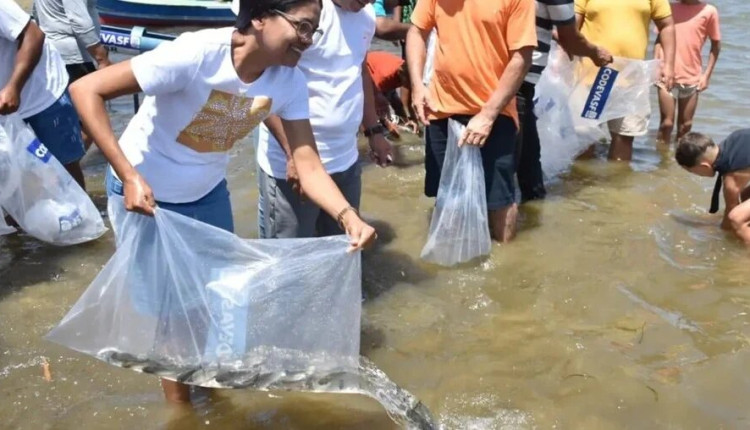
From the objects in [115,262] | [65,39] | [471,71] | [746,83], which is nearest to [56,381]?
[115,262]

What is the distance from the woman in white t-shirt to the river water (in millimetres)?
825

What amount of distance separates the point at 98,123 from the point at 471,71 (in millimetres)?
2208

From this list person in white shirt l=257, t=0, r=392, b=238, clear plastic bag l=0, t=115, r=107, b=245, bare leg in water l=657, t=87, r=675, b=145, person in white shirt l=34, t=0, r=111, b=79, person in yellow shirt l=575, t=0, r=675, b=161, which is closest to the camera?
person in white shirt l=257, t=0, r=392, b=238

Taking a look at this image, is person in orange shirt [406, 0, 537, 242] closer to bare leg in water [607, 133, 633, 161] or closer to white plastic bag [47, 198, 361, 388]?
white plastic bag [47, 198, 361, 388]

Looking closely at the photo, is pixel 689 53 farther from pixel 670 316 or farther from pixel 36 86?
pixel 36 86

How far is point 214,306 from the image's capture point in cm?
264

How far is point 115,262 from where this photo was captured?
2.57 m

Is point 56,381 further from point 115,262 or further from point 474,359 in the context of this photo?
point 474,359

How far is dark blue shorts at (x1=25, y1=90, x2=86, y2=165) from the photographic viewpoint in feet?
14.1

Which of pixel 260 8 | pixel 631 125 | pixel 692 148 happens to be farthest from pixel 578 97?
pixel 260 8

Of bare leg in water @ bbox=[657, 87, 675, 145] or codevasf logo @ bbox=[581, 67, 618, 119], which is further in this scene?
bare leg in water @ bbox=[657, 87, 675, 145]

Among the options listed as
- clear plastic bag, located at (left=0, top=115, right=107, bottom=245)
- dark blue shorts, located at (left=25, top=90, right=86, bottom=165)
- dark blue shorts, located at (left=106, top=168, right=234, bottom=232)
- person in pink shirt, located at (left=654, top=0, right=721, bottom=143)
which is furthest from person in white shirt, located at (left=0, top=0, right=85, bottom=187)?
person in pink shirt, located at (left=654, top=0, right=721, bottom=143)

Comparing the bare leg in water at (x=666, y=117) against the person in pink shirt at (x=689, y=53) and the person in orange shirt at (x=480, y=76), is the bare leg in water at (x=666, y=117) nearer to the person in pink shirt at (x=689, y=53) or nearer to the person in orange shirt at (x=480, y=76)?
the person in pink shirt at (x=689, y=53)

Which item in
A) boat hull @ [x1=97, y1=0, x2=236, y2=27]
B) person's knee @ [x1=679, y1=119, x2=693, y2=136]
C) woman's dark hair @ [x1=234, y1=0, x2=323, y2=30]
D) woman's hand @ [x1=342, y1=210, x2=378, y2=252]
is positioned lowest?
boat hull @ [x1=97, y1=0, x2=236, y2=27]
